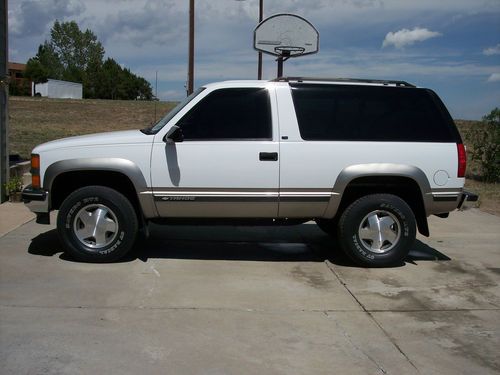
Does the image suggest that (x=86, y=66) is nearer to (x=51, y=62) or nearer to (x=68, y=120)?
(x=51, y=62)

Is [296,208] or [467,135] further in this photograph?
[467,135]

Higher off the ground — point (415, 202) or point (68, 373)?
point (415, 202)

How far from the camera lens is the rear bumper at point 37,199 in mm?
5953

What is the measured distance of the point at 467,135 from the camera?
43.9 feet

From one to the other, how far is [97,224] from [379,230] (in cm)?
298

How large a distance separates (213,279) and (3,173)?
489cm

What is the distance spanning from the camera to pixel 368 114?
246 inches

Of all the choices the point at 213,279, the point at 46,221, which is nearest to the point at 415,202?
the point at 213,279

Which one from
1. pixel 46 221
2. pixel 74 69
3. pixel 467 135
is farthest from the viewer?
pixel 74 69

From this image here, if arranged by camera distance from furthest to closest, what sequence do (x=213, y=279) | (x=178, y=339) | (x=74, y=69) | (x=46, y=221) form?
(x=74, y=69)
(x=46, y=221)
(x=213, y=279)
(x=178, y=339)

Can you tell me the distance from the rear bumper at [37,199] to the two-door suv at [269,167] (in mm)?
11

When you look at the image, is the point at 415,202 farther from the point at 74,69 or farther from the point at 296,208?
the point at 74,69

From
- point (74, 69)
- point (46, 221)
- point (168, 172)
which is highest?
point (74, 69)

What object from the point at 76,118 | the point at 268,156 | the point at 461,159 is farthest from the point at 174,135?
the point at 76,118
